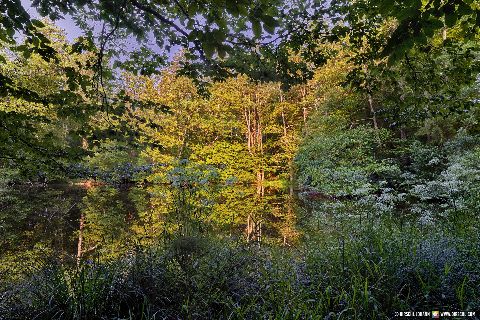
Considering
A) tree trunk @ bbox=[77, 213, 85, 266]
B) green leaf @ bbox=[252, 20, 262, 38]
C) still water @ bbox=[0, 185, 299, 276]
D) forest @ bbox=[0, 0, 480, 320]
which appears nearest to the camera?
green leaf @ bbox=[252, 20, 262, 38]

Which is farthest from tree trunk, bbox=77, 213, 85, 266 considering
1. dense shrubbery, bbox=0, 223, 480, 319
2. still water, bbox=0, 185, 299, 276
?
dense shrubbery, bbox=0, 223, 480, 319

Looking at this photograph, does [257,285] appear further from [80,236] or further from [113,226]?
[113,226]

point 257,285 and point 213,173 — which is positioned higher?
point 213,173

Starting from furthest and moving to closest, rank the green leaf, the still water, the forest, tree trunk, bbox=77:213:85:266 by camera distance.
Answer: tree trunk, bbox=77:213:85:266 < the still water < the forest < the green leaf

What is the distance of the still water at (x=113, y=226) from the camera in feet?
14.0

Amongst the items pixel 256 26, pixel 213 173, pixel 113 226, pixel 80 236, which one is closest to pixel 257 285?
pixel 213 173

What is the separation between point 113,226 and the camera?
8.78 m

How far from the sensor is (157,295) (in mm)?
2984

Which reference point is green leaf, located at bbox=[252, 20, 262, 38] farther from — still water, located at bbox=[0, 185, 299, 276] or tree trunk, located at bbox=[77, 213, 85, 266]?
tree trunk, located at bbox=[77, 213, 85, 266]

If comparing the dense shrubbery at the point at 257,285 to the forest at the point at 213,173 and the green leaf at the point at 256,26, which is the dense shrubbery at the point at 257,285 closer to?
the forest at the point at 213,173

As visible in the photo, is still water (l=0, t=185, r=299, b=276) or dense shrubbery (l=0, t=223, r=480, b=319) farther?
still water (l=0, t=185, r=299, b=276)

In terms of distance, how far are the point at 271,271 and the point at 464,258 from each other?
6.75 feet

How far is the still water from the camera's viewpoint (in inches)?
167

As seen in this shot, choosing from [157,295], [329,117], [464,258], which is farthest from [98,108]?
[329,117]
